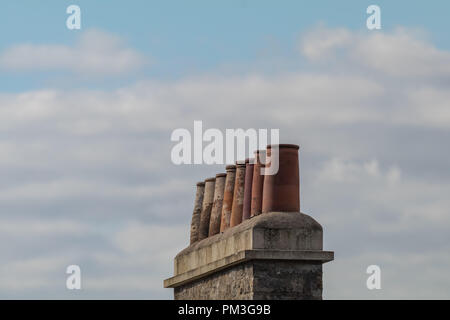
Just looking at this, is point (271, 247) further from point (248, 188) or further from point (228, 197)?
point (228, 197)

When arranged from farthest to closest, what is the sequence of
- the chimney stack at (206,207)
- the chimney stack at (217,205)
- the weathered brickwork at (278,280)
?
the chimney stack at (206,207)
the chimney stack at (217,205)
the weathered brickwork at (278,280)

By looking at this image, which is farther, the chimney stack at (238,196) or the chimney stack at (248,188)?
the chimney stack at (238,196)

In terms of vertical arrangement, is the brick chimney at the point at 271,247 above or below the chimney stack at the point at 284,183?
below

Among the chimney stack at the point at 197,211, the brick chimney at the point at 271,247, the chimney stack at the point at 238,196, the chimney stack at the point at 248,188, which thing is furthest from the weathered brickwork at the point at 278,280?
the chimney stack at the point at 197,211

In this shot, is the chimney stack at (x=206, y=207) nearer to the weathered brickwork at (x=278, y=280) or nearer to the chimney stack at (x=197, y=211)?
the chimney stack at (x=197, y=211)

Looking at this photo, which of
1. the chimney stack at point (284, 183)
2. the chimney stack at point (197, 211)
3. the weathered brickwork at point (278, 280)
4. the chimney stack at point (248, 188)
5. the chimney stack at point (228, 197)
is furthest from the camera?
the chimney stack at point (197, 211)

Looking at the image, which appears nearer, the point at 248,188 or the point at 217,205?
the point at 248,188

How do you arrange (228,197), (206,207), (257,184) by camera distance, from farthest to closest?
(206,207) → (228,197) → (257,184)

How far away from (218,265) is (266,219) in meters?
1.62

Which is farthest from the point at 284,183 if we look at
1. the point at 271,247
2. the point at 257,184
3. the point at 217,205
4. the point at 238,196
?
the point at 217,205

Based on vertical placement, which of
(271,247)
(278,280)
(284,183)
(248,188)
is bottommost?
(278,280)
